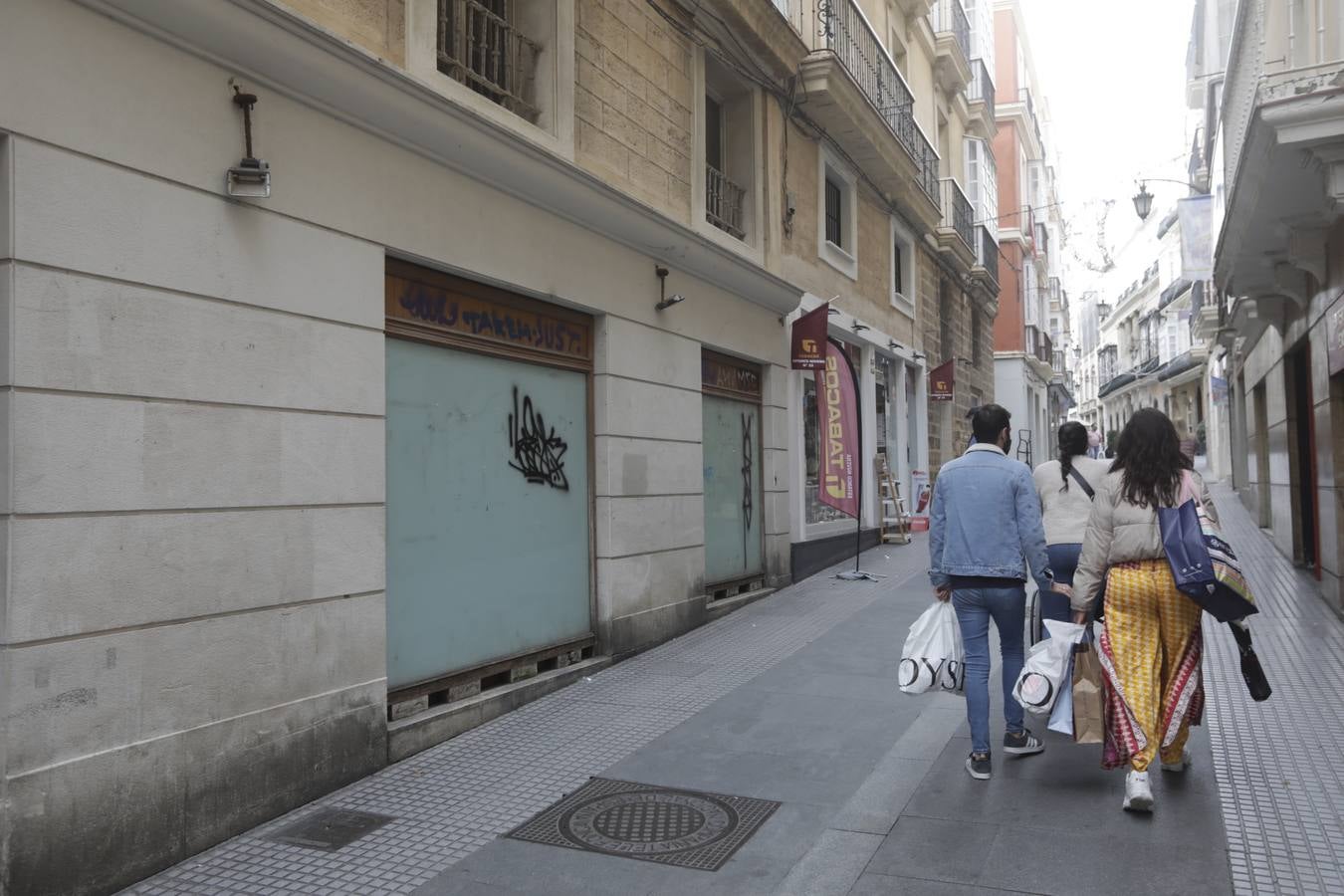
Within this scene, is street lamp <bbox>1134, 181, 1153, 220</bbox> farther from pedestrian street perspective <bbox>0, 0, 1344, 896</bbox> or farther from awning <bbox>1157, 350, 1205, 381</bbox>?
awning <bbox>1157, 350, 1205, 381</bbox>

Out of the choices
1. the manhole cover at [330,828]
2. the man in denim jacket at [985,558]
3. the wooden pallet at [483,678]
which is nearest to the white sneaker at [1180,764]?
the man in denim jacket at [985,558]

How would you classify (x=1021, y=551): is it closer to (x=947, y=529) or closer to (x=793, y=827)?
(x=947, y=529)

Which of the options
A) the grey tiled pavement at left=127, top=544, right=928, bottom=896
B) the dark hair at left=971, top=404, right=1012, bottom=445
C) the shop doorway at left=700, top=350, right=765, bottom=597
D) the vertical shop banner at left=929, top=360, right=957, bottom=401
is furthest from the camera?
the vertical shop banner at left=929, top=360, right=957, bottom=401

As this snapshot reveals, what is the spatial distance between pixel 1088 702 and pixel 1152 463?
3.64ft

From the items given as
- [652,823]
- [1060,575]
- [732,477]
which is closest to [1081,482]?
[1060,575]

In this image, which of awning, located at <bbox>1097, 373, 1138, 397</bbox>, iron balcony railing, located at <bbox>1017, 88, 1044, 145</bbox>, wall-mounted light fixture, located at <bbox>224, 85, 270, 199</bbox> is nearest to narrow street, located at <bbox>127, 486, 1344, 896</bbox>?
wall-mounted light fixture, located at <bbox>224, 85, 270, 199</bbox>

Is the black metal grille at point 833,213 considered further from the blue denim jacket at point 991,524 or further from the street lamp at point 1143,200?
the blue denim jacket at point 991,524

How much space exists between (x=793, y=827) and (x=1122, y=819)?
4.58 feet

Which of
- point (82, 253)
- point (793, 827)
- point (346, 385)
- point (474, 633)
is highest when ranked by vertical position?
point (82, 253)

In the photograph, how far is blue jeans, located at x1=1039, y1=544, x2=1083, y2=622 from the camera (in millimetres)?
5730

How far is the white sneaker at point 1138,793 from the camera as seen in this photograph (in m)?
4.29

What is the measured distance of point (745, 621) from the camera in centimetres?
952

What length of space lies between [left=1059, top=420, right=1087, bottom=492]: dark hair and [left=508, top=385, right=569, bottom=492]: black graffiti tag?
3432 mm

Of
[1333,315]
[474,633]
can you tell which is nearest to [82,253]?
[474,633]
